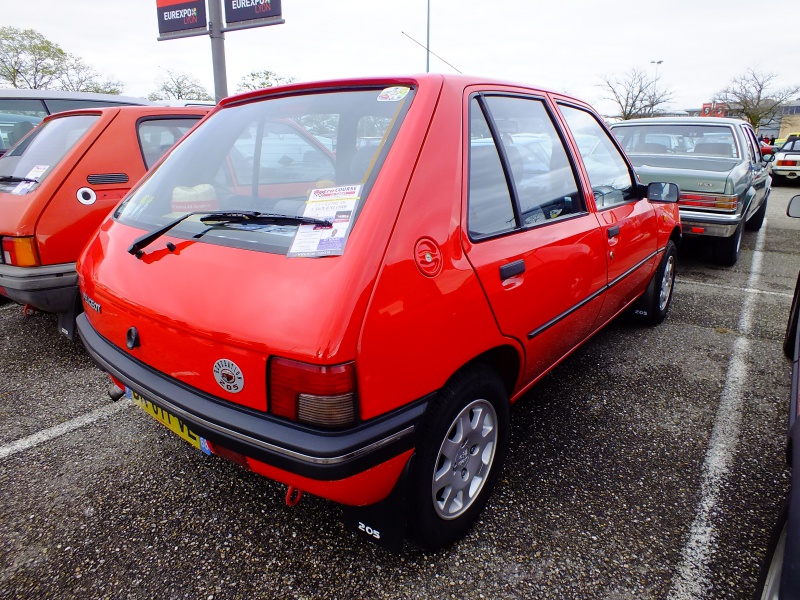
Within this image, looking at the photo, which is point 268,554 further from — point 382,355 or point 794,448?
point 794,448

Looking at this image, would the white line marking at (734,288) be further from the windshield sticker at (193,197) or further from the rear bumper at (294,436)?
the windshield sticker at (193,197)

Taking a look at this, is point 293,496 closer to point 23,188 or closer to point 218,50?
point 23,188

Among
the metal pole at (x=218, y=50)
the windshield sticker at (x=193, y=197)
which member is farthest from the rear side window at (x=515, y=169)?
the metal pole at (x=218, y=50)

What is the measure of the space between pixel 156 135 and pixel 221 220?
2.63 metres

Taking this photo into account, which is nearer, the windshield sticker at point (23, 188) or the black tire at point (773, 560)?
the black tire at point (773, 560)

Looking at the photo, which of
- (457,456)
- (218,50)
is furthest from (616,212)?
(218,50)

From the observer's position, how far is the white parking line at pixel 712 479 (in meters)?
1.78

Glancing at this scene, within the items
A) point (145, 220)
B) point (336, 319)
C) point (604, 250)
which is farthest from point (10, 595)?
point (604, 250)

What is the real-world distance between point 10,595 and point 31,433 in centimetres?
116

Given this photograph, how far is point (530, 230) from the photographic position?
6.79 feet

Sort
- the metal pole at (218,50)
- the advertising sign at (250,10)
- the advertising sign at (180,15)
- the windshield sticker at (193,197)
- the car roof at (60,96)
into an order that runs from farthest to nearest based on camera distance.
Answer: the advertising sign at (180,15)
the metal pole at (218,50)
the advertising sign at (250,10)
the car roof at (60,96)
the windshield sticker at (193,197)

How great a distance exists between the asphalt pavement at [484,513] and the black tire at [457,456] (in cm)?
15

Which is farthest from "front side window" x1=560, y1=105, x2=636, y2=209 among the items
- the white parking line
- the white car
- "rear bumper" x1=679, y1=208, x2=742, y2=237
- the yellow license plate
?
the white car

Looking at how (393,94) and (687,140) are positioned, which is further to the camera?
(687,140)
